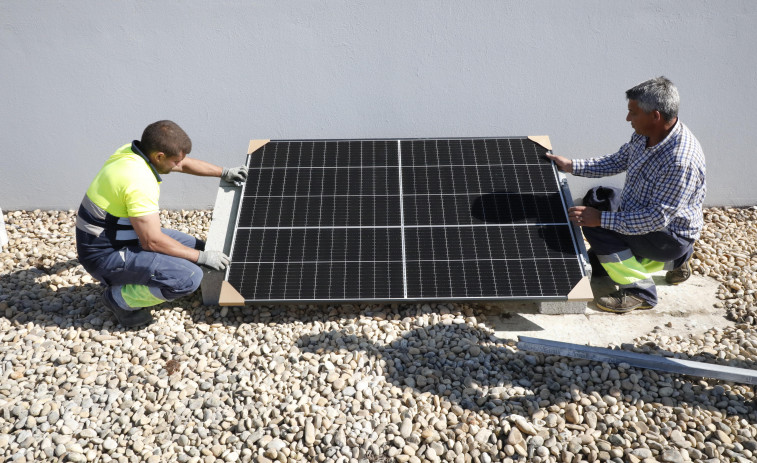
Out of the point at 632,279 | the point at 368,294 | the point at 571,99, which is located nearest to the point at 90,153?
the point at 368,294

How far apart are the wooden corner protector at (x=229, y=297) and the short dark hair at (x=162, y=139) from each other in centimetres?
128

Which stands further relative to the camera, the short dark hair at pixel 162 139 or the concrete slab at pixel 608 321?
the concrete slab at pixel 608 321

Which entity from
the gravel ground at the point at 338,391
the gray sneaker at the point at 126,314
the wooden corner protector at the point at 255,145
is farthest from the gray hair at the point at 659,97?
the gray sneaker at the point at 126,314

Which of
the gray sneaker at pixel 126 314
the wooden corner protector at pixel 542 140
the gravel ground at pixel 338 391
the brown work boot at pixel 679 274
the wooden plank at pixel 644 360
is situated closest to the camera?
the gravel ground at pixel 338 391

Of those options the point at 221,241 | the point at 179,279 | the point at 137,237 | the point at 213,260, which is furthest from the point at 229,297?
the point at 137,237

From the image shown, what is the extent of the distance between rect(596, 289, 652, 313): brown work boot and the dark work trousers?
0.05 m

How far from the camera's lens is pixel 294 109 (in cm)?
777

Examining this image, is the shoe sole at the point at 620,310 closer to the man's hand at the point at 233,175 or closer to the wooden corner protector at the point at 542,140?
the wooden corner protector at the point at 542,140

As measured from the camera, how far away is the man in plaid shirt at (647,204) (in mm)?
5867

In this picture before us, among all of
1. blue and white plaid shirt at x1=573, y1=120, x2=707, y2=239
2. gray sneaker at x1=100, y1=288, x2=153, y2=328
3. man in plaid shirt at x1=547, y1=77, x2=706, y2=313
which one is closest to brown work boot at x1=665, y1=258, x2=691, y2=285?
man in plaid shirt at x1=547, y1=77, x2=706, y2=313

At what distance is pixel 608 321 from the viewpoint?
646cm

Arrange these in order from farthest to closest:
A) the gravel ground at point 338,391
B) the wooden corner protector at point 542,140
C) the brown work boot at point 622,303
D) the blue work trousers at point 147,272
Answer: the wooden corner protector at point 542,140 → the brown work boot at point 622,303 → the blue work trousers at point 147,272 → the gravel ground at point 338,391

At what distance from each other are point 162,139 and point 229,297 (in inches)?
59.6

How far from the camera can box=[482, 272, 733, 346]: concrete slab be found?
625cm
